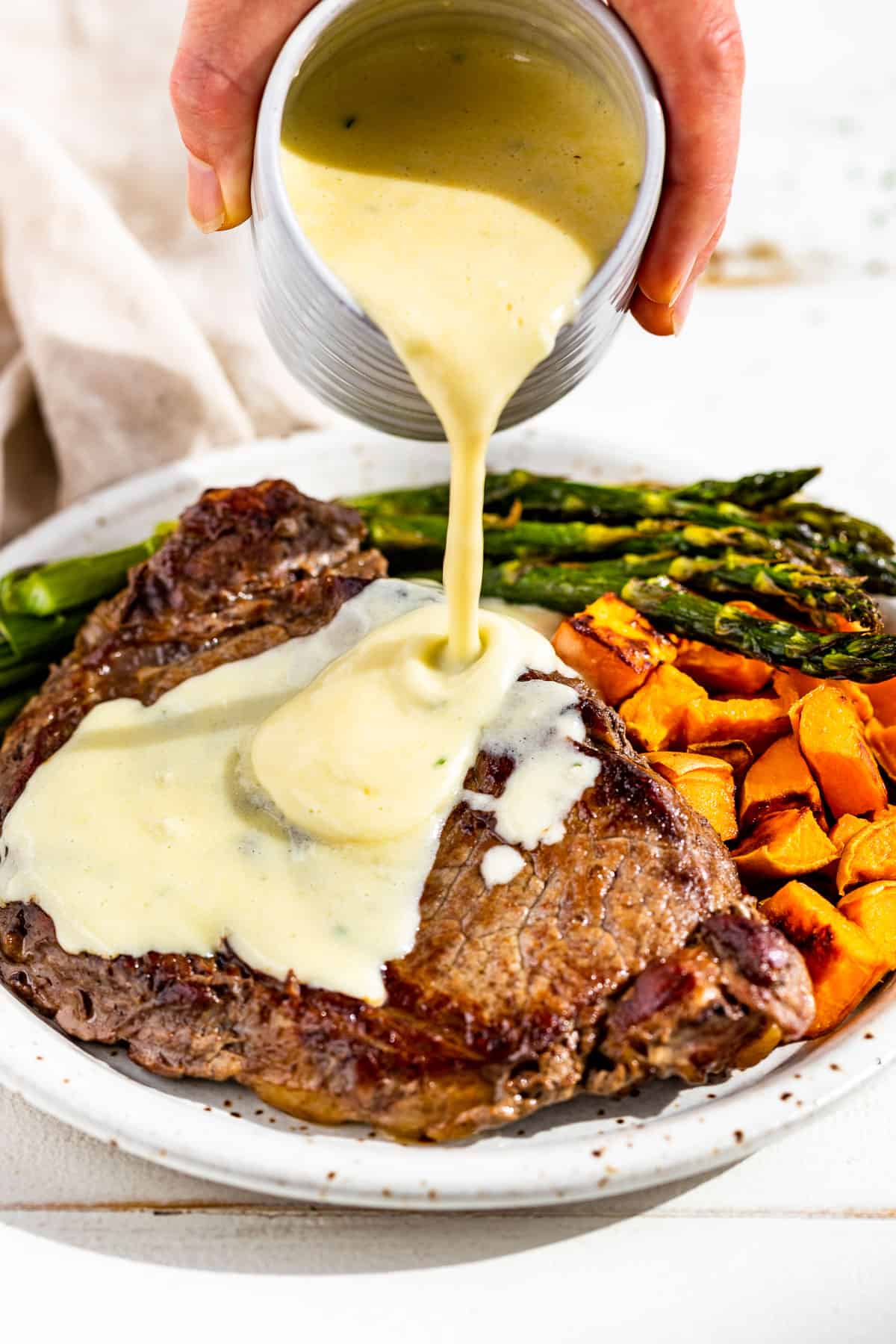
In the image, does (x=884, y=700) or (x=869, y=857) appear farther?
(x=884, y=700)

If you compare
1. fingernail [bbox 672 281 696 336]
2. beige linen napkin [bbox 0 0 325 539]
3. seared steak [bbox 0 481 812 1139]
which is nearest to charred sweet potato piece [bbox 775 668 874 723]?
seared steak [bbox 0 481 812 1139]

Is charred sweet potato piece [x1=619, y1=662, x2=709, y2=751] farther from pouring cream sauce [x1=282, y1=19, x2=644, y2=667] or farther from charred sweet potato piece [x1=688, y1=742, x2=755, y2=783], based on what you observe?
pouring cream sauce [x1=282, y1=19, x2=644, y2=667]

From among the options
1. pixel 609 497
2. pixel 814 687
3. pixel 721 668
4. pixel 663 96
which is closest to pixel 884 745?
pixel 814 687

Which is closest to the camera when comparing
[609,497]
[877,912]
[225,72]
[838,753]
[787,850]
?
[225,72]

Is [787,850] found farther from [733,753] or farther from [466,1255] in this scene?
[466,1255]

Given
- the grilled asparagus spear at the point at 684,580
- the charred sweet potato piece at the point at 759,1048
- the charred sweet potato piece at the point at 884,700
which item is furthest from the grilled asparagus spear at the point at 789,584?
the charred sweet potato piece at the point at 759,1048
